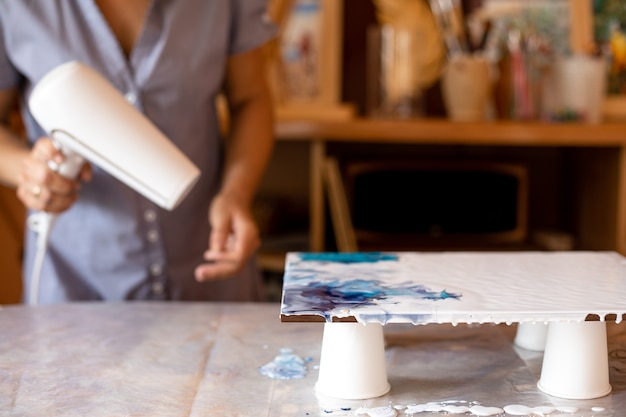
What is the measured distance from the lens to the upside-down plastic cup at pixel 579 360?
27.0 inches

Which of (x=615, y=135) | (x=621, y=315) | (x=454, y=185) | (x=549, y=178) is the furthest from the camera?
(x=549, y=178)

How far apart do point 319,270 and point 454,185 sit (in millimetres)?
1088

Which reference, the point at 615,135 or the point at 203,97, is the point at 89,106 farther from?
the point at 615,135

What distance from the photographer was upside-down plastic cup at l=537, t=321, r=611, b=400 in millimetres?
686

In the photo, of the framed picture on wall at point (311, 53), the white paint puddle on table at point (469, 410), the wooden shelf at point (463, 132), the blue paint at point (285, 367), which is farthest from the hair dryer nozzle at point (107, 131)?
the framed picture on wall at point (311, 53)

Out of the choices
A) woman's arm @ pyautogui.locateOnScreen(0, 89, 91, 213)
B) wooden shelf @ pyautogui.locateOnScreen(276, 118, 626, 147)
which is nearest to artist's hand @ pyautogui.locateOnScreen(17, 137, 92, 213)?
woman's arm @ pyautogui.locateOnScreen(0, 89, 91, 213)

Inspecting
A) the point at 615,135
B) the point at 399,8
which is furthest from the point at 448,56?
the point at 615,135

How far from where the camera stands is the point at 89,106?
862 millimetres

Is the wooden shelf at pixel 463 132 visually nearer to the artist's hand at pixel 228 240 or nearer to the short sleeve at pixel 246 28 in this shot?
the short sleeve at pixel 246 28

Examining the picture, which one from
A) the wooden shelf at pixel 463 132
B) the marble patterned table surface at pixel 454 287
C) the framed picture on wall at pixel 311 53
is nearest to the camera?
the marble patterned table surface at pixel 454 287

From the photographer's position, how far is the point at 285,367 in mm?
775

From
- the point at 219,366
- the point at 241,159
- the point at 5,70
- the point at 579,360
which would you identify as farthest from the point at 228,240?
the point at 579,360

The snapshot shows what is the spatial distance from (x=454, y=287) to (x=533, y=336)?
145mm

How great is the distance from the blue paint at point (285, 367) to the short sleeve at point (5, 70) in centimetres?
56
